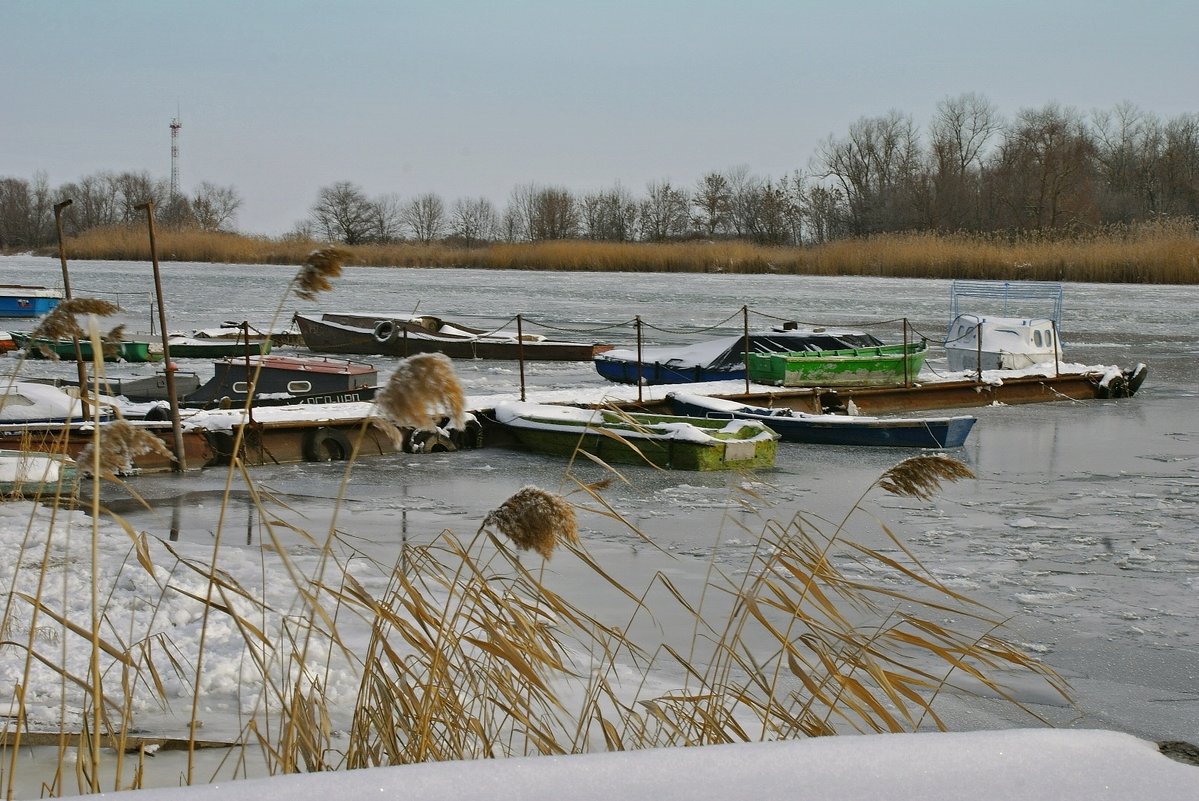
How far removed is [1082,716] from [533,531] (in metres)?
3.40

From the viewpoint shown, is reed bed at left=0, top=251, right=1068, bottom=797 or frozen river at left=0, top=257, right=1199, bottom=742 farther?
frozen river at left=0, top=257, right=1199, bottom=742

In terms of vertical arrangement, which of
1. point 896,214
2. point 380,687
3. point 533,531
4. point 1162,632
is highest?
point 896,214

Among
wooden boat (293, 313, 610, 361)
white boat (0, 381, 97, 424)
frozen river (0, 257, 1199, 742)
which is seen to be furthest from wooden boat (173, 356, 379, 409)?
wooden boat (293, 313, 610, 361)

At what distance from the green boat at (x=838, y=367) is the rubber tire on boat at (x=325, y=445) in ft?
20.0

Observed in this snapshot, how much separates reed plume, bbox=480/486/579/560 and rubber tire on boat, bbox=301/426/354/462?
31.3ft

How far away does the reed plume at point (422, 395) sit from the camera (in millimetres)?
1699

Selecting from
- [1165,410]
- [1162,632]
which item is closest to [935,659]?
[1162,632]

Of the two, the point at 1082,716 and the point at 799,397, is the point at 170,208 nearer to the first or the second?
the point at 799,397

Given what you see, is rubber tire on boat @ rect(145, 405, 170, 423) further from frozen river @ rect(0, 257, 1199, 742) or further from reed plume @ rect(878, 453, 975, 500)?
reed plume @ rect(878, 453, 975, 500)

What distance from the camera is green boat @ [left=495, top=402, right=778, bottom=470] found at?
1071 centimetres

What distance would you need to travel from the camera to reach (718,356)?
16.5m

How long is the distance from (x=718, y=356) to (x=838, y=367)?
173 cm

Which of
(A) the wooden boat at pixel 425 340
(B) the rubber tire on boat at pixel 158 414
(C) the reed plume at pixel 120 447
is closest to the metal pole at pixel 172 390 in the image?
(B) the rubber tire on boat at pixel 158 414

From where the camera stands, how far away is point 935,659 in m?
5.39
